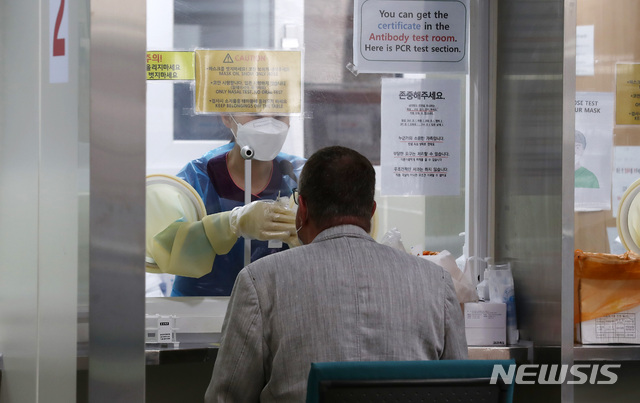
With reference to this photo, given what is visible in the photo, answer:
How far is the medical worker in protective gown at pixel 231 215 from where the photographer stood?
2430mm

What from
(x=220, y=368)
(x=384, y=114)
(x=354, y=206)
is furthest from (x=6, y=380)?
(x=384, y=114)

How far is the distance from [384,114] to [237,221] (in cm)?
64

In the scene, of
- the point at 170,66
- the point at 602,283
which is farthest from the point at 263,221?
the point at 602,283

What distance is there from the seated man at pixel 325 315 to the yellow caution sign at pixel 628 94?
Result: 143cm

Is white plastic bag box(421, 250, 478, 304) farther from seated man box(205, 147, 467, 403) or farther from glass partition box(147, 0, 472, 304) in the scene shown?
seated man box(205, 147, 467, 403)

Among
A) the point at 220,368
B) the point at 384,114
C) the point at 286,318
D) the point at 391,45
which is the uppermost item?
the point at 391,45

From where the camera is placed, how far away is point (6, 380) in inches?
79.7

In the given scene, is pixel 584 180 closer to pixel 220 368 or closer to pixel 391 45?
pixel 391 45

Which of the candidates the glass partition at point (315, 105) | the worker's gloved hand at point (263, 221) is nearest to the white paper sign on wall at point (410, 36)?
the glass partition at point (315, 105)

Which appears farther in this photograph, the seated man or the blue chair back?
the seated man

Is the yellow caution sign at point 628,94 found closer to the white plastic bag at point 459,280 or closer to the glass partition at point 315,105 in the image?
the glass partition at point 315,105

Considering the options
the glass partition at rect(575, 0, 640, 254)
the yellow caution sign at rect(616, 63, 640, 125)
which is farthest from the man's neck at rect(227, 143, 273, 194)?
the yellow caution sign at rect(616, 63, 640, 125)

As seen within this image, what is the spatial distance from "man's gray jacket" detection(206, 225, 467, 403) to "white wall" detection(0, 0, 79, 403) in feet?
1.06

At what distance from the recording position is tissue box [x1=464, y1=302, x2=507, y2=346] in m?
2.34
